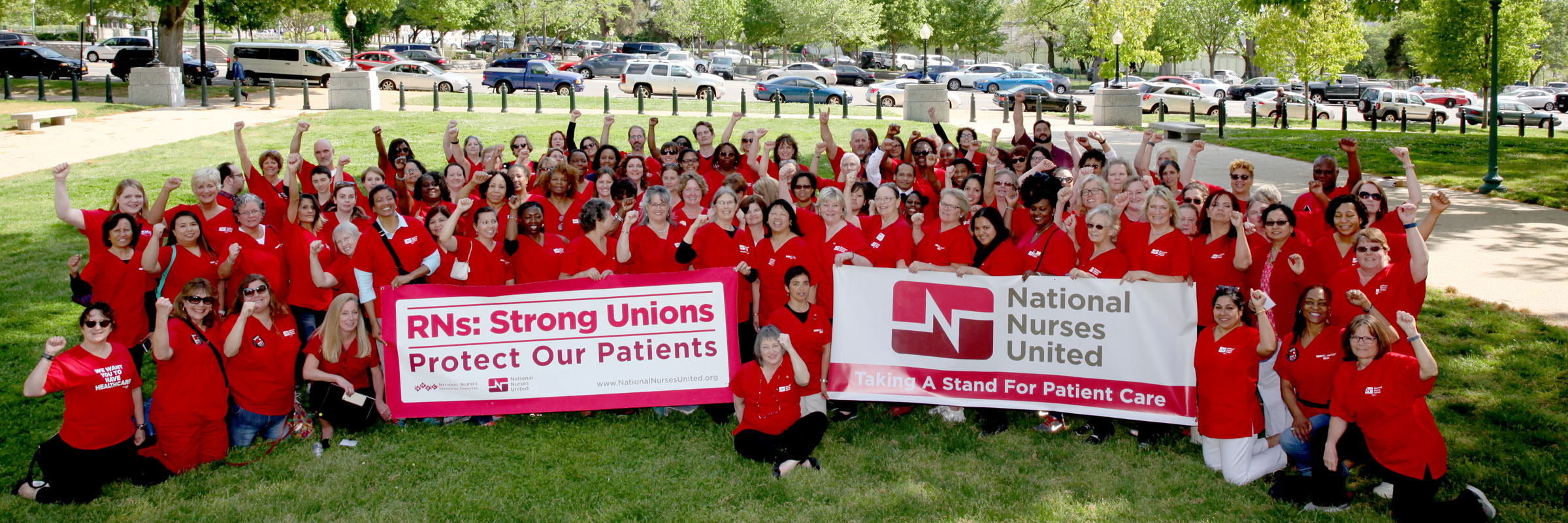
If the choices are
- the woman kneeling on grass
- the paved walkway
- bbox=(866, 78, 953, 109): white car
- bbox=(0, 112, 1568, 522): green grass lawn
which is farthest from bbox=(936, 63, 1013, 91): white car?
the woman kneeling on grass

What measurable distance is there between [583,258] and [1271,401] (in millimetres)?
4541

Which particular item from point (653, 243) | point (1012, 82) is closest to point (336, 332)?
point (653, 243)

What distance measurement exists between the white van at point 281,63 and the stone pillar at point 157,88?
10.8 metres

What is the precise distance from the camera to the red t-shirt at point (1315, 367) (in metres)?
5.95

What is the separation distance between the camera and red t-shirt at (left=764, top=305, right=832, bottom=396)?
670 centimetres

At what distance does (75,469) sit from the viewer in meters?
5.88

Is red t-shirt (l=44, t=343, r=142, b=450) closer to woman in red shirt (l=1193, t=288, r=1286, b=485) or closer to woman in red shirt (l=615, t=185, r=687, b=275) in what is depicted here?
woman in red shirt (l=615, t=185, r=687, b=275)

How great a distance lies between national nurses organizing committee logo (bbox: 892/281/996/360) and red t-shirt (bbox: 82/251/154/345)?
4.96 m

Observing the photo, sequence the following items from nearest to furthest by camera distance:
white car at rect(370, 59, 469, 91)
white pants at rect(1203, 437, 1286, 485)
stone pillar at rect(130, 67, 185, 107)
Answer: white pants at rect(1203, 437, 1286, 485) → stone pillar at rect(130, 67, 185, 107) → white car at rect(370, 59, 469, 91)

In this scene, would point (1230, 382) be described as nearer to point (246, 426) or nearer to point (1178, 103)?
point (246, 426)

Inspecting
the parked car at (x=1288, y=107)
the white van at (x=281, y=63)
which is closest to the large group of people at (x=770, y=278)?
the parked car at (x=1288, y=107)

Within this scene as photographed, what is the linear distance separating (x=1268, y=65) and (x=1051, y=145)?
3061 cm

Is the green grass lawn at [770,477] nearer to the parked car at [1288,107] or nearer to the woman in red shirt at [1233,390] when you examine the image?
Result: the woman in red shirt at [1233,390]

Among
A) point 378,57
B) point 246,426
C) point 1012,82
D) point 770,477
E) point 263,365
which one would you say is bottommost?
point 770,477
